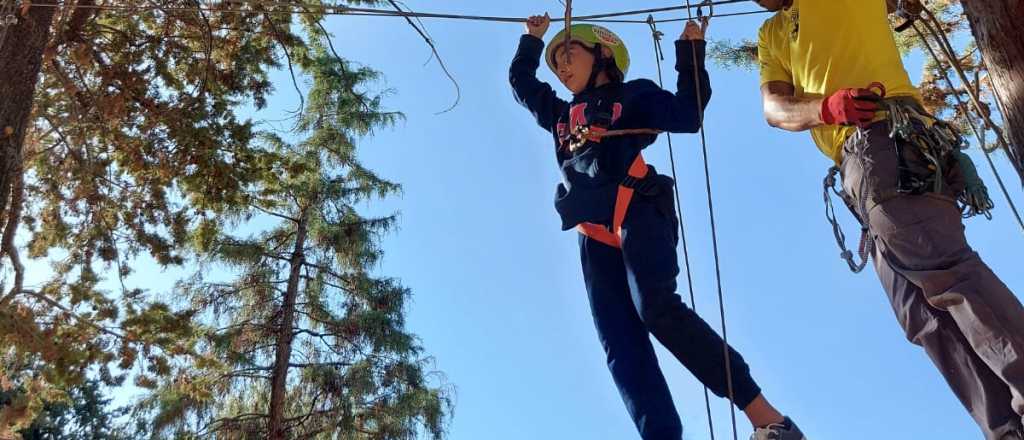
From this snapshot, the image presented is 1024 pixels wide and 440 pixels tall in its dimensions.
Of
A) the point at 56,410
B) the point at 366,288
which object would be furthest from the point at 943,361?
the point at 56,410

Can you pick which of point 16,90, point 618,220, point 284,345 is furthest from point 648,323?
→ point 284,345

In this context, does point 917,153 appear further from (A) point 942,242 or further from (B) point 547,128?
(B) point 547,128

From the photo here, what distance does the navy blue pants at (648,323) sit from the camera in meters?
2.12

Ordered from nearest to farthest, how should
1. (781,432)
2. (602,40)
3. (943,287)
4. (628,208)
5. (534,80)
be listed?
(943,287)
(781,432)
(628,208)
(602,40)
(534,80)

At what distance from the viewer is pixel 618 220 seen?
2.42 meters

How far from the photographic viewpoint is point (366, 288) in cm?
1149

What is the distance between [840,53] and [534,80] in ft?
3.62

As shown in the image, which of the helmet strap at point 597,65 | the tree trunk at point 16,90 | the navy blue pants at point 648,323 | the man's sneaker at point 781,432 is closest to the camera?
the man's sneaker at point 781,432

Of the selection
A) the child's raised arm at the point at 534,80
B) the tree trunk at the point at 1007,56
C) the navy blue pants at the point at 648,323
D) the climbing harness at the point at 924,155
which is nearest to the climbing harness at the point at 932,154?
the climbing harness at the point at 924,155

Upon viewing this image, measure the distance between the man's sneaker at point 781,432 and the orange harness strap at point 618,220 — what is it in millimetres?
643

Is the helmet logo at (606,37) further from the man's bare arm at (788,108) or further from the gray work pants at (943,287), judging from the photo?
the gray work pants at (943,287)

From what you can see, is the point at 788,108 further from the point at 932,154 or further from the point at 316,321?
the point at 316,321

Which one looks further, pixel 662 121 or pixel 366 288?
pixel 366 288

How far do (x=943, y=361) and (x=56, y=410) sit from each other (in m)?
20.5
